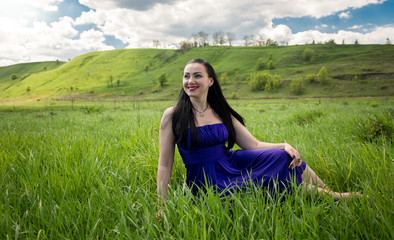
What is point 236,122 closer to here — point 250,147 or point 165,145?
point 250,147

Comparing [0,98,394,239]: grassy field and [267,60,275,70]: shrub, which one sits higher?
[267,60,275,70]: shrub

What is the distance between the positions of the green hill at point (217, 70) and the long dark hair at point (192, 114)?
6762 centimetres

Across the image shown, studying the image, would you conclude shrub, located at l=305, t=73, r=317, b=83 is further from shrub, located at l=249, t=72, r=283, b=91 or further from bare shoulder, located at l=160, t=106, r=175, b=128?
bare shoulder, located at l=160, t=106, r=175, b=128

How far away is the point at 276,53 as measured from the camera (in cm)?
12500

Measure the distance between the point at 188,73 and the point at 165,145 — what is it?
94 centimetres

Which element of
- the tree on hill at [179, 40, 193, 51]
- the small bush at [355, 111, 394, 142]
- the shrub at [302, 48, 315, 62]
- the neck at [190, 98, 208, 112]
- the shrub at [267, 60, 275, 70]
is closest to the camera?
the neck at [190, 98, 208, 112]

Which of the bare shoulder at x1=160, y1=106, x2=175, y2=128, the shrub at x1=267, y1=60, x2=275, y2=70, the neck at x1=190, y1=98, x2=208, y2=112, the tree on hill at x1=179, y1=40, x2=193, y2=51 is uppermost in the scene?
the tree on hill at x1=179, y1=40, x2=193, y2=51

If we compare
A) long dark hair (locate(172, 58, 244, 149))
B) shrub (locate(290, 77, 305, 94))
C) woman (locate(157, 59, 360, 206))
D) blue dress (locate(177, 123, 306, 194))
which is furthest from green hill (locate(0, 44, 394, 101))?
blue dress (locate(177, 123, 306, 194))

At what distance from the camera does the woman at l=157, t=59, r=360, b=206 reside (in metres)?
2.21

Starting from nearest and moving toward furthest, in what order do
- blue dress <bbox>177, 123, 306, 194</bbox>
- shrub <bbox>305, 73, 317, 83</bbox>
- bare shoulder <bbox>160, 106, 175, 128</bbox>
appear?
blue dress <bbox>177, 123, 306, 194</bbox> → bare shoulder <bbox>160, 106, 175, 128</bbox> → shrub <bbox>305, 73, 317, 83</bbox>

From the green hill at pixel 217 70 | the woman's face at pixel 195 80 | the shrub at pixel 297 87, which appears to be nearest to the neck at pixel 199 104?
the woman's face at pixel 195 80

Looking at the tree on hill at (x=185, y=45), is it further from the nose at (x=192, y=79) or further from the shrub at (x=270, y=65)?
the nose at (x=192, y=79)

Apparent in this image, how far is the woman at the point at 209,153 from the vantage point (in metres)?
2.21

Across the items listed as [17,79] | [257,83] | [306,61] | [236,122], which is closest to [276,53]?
[306,61]
